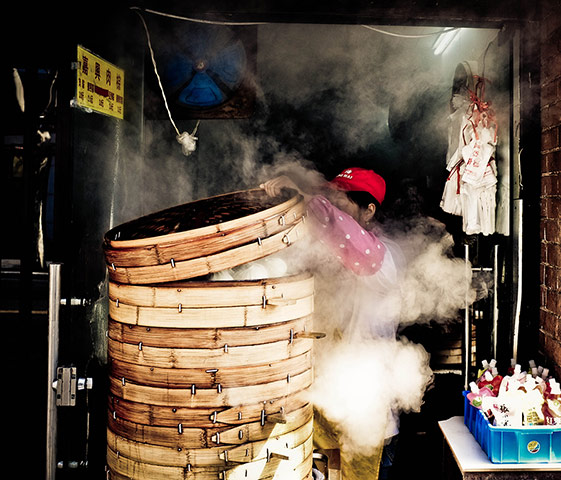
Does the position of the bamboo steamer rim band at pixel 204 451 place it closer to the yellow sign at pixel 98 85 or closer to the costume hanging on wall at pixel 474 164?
the yellow sign at pixel 98 85

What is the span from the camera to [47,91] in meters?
3.34

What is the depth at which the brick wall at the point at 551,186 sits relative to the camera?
130 inches

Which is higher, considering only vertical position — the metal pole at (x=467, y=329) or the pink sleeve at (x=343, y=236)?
the pink sleeve at (x=343, y=236)

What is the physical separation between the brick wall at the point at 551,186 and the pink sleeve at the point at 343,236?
3.84 ft

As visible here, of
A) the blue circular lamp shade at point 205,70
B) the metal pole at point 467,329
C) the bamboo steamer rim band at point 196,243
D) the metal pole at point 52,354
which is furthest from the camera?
the blue circular lamp shade at point 205,70

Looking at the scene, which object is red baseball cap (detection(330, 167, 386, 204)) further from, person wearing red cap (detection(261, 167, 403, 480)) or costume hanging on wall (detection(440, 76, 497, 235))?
costume hanging on wall (detection(440, 76, 497, 235))

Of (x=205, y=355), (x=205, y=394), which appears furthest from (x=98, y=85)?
(x=205, y=394)

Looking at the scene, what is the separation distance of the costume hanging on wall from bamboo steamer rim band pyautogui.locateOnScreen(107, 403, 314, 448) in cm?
235

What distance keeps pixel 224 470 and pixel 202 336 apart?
694 millimetres

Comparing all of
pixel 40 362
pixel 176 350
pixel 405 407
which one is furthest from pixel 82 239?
pixel 40 362

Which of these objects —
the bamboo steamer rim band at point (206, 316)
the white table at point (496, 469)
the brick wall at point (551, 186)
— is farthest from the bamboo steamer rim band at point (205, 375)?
the brick wall at point (551, 186)

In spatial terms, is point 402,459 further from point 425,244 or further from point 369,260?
point 369,260

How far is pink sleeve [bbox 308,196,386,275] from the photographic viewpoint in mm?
3145

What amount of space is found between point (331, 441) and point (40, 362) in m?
7.53
